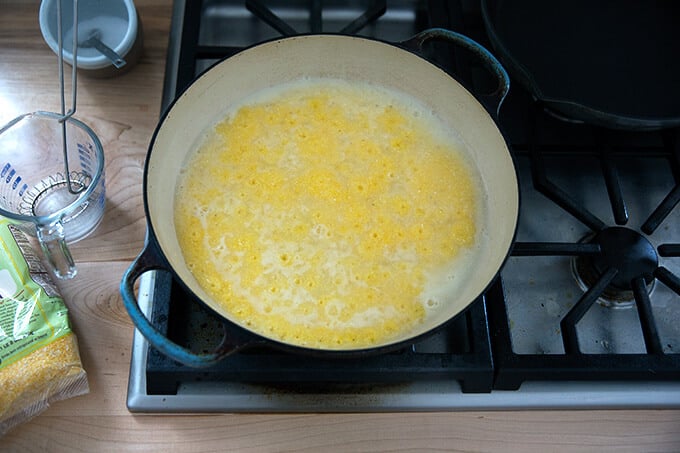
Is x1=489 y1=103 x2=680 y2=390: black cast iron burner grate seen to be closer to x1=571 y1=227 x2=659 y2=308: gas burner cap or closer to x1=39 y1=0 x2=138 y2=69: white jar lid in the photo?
x1=571 y1=227 x2=659 y2=308: gas burner cap

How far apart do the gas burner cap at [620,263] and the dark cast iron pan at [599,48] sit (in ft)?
0.58

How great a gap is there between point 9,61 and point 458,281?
0.71 metres

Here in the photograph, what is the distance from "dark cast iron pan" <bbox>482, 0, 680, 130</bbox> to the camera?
3.06ft

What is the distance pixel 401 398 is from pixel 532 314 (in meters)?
0.20

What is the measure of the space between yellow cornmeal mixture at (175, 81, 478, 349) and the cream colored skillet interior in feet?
0.06

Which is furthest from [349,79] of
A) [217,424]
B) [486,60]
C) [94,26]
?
[217,424]

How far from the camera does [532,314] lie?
0.83 metres

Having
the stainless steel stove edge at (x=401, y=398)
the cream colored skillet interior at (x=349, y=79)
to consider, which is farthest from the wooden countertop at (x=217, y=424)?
the cream colored skillet interior at (x=349, y=79)

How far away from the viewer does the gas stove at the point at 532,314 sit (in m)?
0.76

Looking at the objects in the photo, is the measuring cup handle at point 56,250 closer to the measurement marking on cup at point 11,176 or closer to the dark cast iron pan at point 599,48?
the measurement marking on cup at point 11,176

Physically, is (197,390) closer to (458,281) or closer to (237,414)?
(237,414)

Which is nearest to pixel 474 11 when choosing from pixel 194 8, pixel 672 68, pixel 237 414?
pixel 672 68

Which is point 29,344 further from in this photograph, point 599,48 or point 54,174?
point 599,48

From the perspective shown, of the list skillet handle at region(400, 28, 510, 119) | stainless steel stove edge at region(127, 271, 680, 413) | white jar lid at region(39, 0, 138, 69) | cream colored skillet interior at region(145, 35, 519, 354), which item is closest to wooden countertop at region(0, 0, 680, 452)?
stainless steel stove edge at region(127, 271, 680, 413)
